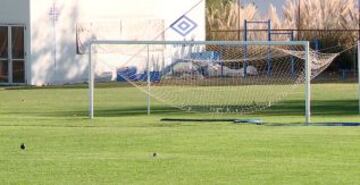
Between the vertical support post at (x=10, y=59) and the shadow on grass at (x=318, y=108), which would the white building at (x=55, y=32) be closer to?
the vertical support post at (x=10, y=59)

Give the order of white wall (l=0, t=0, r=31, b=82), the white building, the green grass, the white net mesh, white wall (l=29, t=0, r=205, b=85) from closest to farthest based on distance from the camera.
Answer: the green grass, the white net mesh, white wall (l=0, t=0, r=31, b=82), the white building, white wall (l=29, t=0, r=205, b=85)

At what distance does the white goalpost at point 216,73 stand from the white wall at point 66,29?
1.33 m

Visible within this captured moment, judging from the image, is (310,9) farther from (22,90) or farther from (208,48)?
(22,90)

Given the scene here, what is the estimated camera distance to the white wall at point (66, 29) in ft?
141

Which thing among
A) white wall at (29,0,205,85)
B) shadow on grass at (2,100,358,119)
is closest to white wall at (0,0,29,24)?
white wall at (29,0,205,85)

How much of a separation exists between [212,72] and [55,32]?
25.9 feet

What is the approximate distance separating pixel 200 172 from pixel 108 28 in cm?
3484

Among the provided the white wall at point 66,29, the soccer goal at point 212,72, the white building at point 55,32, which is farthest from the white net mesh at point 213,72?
the white wall at point 66,29

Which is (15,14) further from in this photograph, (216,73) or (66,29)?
(216,73)

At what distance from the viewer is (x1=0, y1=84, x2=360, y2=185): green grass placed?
13.1 m

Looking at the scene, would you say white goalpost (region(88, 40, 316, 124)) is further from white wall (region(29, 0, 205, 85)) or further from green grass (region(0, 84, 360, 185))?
green grass (region(0, 84, 360, 185))

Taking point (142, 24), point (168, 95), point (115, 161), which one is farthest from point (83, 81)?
point (115, 161)

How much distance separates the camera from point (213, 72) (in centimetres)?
3994

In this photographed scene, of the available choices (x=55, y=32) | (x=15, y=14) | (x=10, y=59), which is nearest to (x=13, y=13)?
(x=15, y=14)
